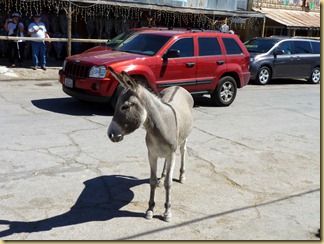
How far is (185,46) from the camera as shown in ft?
34.2

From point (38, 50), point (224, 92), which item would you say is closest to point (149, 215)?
point (224, 92)

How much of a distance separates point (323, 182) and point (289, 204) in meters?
0.76

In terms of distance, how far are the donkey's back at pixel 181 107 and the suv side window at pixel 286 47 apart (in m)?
12.2

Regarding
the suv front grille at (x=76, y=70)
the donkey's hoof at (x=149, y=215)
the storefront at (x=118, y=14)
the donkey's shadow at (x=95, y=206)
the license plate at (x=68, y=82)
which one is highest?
the storefront at (x=118, y=14)

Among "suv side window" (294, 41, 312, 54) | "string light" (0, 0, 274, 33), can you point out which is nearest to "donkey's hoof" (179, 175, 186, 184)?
"string light" (0, 0, 274, 33)

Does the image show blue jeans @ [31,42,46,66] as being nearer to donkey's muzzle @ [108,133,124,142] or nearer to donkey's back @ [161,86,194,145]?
donkey's back @ [161,86,194,145]

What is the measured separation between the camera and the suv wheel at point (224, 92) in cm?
1120

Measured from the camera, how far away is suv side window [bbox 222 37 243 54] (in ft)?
37.2

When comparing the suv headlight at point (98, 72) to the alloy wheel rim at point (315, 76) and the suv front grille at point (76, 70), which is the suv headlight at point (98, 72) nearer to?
the suv front grille at point (76, 70)

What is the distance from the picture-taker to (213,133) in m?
8.49

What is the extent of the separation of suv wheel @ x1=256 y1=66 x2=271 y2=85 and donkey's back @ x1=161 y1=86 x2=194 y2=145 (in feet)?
36.6

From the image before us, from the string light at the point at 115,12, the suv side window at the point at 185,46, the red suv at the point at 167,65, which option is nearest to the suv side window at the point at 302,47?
the string light at the point at 115,12

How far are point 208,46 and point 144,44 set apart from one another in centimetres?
177

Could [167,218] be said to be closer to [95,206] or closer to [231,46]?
[95,206]
